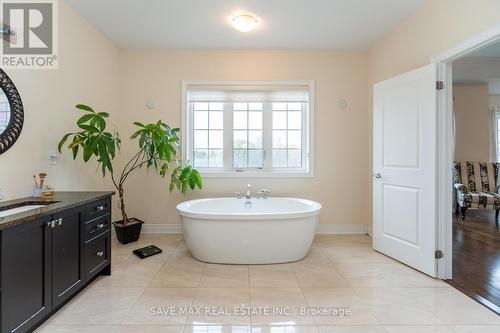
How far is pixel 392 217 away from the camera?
2.77m

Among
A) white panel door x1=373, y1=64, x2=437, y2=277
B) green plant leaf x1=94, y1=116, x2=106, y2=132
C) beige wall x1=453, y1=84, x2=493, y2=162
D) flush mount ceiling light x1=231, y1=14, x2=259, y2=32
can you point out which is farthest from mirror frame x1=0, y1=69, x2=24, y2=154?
beige wall x1=453, y1=84, x2=493, y2=162

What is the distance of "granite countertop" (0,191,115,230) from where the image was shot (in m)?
1.44

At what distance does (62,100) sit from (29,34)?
607 millimetres

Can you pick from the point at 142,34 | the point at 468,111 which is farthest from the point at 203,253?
the point at 468,111

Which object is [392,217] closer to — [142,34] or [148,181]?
[148,181]

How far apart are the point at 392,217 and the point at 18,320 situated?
319cm

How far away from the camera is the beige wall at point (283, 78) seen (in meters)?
3.63

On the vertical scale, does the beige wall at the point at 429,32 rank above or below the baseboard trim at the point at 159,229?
above

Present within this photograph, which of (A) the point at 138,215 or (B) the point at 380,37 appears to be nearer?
(B) the point at 380,37

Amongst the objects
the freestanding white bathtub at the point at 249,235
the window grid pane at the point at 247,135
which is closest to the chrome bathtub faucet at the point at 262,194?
the window grid pane at the point at 247,135

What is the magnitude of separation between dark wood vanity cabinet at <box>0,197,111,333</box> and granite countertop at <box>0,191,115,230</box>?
0.04 meters

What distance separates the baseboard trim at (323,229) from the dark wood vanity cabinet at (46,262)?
1.36m

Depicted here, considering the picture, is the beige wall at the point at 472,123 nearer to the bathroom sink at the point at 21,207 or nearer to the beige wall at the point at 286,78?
the beige wall at the point at 286,78

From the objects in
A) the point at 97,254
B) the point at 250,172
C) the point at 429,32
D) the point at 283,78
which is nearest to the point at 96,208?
the point at 97,254
